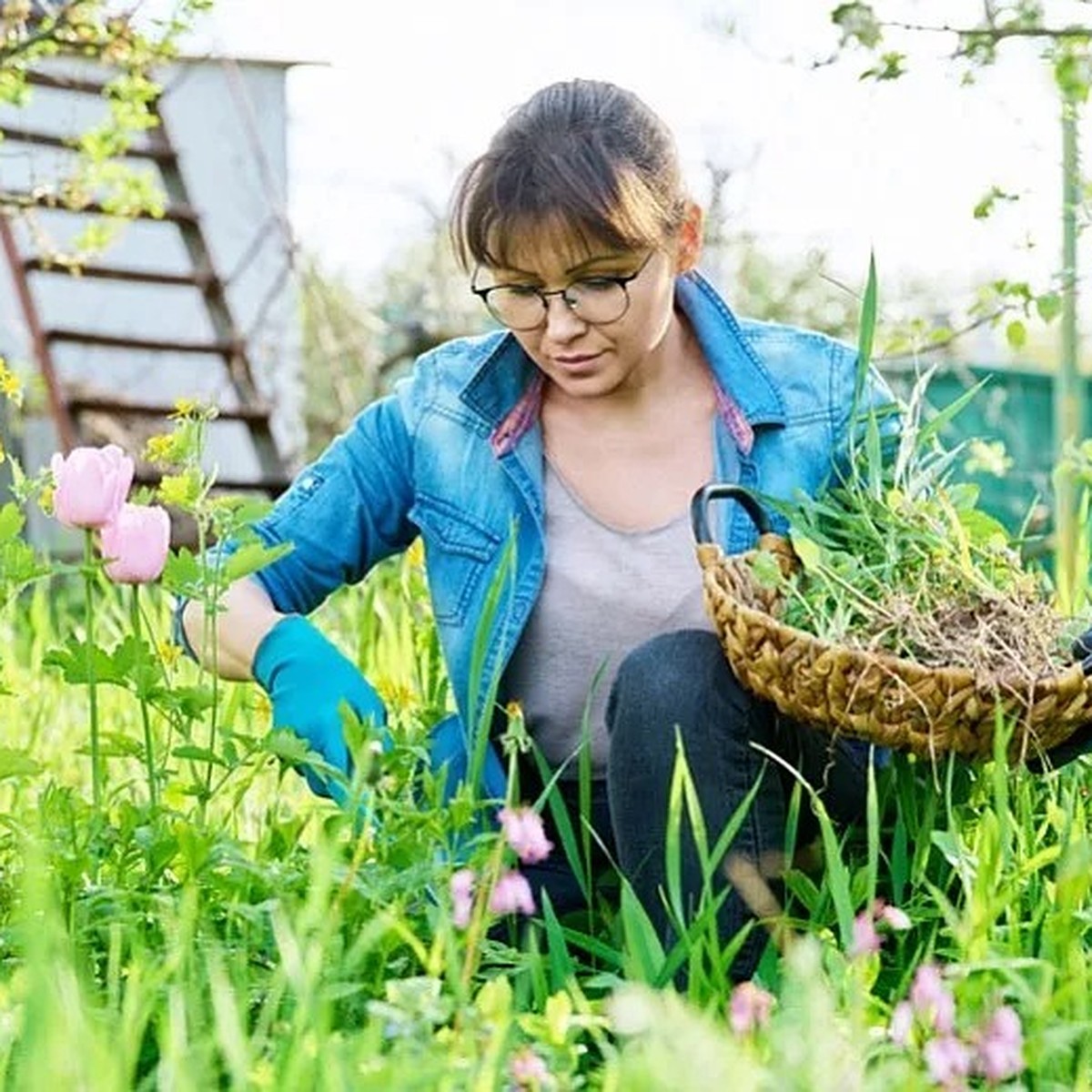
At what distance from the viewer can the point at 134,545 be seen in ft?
6.25

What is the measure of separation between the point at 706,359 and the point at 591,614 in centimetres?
32

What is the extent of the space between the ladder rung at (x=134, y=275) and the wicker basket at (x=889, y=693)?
4.68m

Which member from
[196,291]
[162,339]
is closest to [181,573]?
[162,339]

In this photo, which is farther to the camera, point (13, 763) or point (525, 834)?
point (13, 763)

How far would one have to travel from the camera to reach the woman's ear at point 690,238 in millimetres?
2359

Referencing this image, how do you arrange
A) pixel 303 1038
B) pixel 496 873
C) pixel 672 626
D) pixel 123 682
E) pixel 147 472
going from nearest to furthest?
pixel 303 1038 < pixel 496 873 < pixel 123 682 < pixel 672 626 < pixel 147 472

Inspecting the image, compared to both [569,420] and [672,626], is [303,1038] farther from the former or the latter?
[569,420]

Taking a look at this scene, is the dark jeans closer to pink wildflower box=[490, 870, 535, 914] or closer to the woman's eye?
the woman's eye

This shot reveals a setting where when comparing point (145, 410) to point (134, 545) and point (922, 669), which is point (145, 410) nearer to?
point (134, 545)

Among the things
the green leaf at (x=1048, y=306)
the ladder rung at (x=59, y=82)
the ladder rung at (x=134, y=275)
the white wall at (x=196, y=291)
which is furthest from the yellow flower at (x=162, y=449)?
the white wall at (x=196, y=291)

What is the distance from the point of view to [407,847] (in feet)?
6.09

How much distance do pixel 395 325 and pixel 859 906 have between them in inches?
248

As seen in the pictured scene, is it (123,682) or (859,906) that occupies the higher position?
(123,682)

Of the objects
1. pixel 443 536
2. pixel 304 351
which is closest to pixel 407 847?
pixel 443 536
